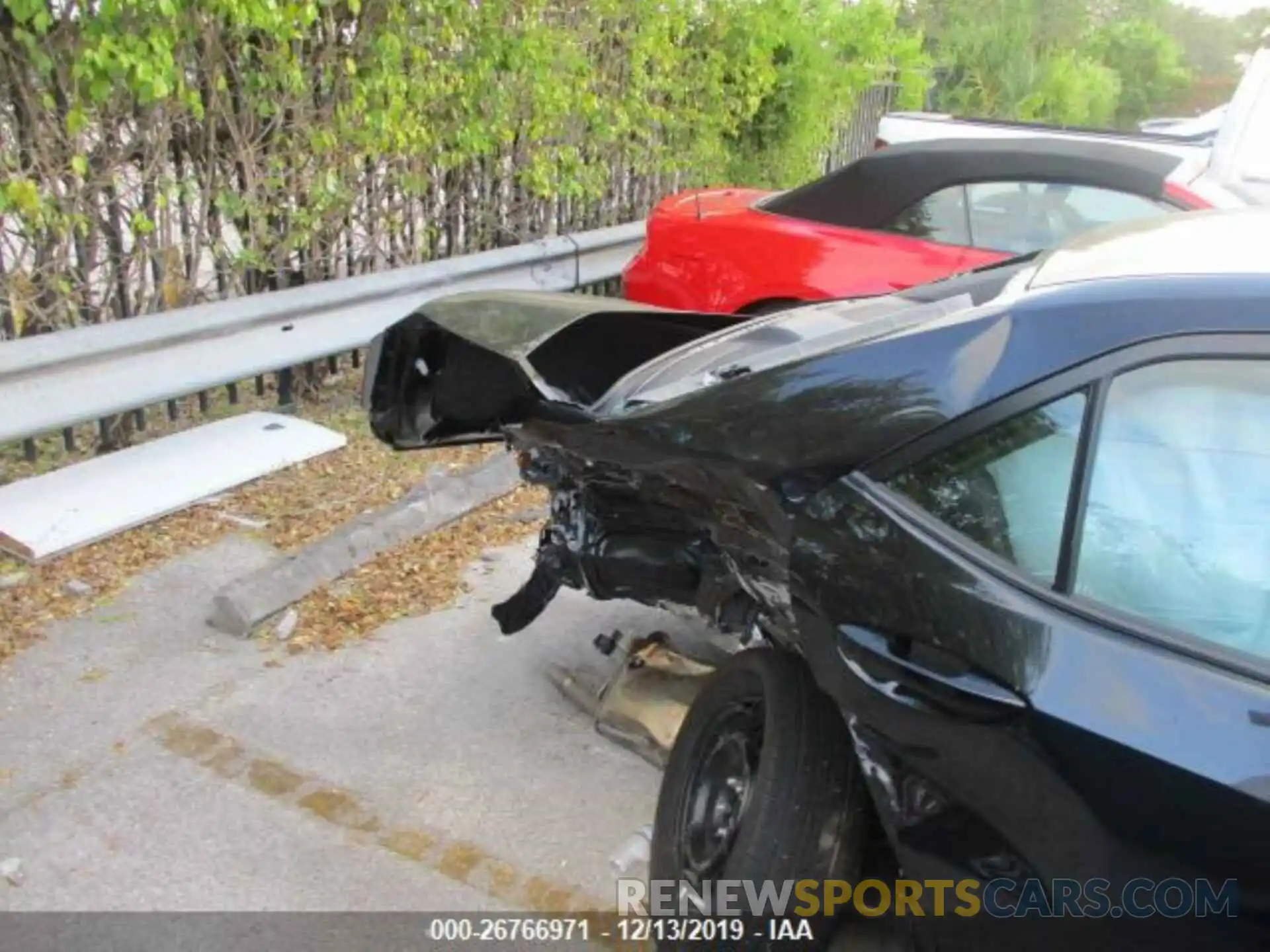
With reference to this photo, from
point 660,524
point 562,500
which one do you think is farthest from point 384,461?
point 660,524

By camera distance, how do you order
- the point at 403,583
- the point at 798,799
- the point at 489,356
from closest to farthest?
the point at 798,799 < the point at 489,356 < the point at 403,583

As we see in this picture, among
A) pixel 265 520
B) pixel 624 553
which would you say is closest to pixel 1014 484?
pixel 624 553

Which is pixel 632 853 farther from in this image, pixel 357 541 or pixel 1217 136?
pixel 1217 136

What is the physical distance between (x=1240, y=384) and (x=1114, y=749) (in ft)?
2.13

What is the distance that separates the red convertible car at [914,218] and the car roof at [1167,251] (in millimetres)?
2706

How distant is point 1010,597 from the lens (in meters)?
2.03

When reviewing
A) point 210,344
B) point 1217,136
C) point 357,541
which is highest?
point 1217,136

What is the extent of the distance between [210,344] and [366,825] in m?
2.63

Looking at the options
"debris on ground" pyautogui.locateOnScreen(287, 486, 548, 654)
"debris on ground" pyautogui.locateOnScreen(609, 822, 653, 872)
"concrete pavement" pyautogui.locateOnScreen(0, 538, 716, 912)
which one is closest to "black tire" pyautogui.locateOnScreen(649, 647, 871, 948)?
"debris on ground" pyautogui.locateOnScreen(609, 822, 653, 872)

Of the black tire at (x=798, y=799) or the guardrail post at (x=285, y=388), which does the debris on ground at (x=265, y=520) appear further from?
the black tire at (x=798, y=799)

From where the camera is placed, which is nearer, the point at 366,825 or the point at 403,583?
the point at 366,825

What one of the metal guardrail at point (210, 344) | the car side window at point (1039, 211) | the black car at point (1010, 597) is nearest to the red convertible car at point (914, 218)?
the car side window at point (1039, 211)

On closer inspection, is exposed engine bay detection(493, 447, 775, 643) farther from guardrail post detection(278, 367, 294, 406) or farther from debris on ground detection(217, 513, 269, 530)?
guardrail post detection(278, 367, 294, 406)

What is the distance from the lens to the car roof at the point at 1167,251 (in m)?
2.24
